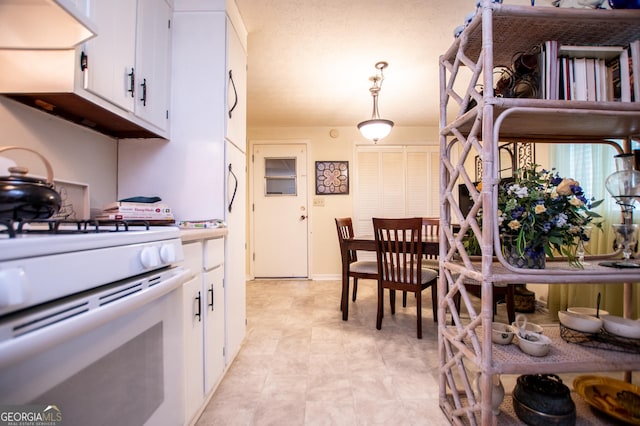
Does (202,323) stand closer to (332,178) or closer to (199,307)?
(199,307)

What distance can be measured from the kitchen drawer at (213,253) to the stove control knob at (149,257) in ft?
2.00

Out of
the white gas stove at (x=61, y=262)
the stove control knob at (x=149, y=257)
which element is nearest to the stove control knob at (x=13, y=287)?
the white gas stove at (x=61, y=262)

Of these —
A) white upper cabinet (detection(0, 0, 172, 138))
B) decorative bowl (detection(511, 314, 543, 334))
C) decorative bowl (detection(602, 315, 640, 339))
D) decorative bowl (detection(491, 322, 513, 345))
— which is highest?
white upper cabinet (detection(0, 0, 172, 138))

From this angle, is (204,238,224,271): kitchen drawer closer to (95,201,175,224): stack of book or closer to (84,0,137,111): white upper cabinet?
(95,201,175,224): stack of book

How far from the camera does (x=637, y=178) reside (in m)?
1.20

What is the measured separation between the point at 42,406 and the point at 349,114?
152 inches

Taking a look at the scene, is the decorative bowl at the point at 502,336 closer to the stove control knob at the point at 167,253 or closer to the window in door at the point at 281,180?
the stove control knob at the point at 167,253

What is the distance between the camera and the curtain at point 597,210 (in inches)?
81.7

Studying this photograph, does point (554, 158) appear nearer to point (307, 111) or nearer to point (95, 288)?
point (307, 111)

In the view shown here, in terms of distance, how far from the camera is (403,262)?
230 cm

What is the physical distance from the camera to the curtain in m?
2.08

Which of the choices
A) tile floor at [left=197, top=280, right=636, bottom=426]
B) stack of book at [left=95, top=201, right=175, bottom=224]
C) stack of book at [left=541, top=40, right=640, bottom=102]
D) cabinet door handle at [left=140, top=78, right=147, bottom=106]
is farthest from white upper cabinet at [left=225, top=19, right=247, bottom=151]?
stack of book at [left=541, top=40, right=640, bottom=102]

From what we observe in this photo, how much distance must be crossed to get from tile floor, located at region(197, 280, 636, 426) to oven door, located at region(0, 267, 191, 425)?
587mm

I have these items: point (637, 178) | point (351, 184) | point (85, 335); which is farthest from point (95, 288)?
point (351, 184)
